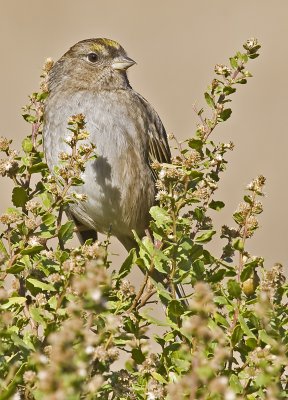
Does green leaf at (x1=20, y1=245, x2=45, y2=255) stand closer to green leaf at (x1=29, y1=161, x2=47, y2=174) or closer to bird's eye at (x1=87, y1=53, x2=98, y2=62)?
green leaf at (x1=29, y1=161, x2=47, y2=174)

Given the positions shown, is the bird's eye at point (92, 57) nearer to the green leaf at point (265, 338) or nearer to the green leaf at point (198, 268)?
the green leaf at point (198, 268)

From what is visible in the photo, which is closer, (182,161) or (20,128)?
(182,161)

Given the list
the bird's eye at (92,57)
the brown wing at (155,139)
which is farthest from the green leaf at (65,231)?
the bird's eye at (92,57)

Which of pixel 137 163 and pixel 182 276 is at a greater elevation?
pixel 137 163

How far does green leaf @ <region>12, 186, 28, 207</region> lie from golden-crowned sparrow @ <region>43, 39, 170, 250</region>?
6.22ft

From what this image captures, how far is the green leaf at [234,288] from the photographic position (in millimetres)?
1832

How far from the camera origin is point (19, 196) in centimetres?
225

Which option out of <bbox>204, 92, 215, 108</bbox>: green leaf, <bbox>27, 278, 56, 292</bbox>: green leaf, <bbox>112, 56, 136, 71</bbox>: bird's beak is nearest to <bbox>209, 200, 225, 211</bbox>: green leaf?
<bbox>204, 92, 215, 108</bbox>: green leaf

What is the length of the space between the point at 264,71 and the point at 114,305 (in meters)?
10.8

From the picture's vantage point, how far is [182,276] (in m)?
2.03

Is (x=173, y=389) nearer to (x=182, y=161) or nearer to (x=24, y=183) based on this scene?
(x=182, y=161)

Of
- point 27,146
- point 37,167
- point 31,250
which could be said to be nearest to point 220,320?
point 31,250

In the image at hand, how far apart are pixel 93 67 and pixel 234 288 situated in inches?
124

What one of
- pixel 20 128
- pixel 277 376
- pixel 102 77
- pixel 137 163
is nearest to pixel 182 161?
pixel 277 376
